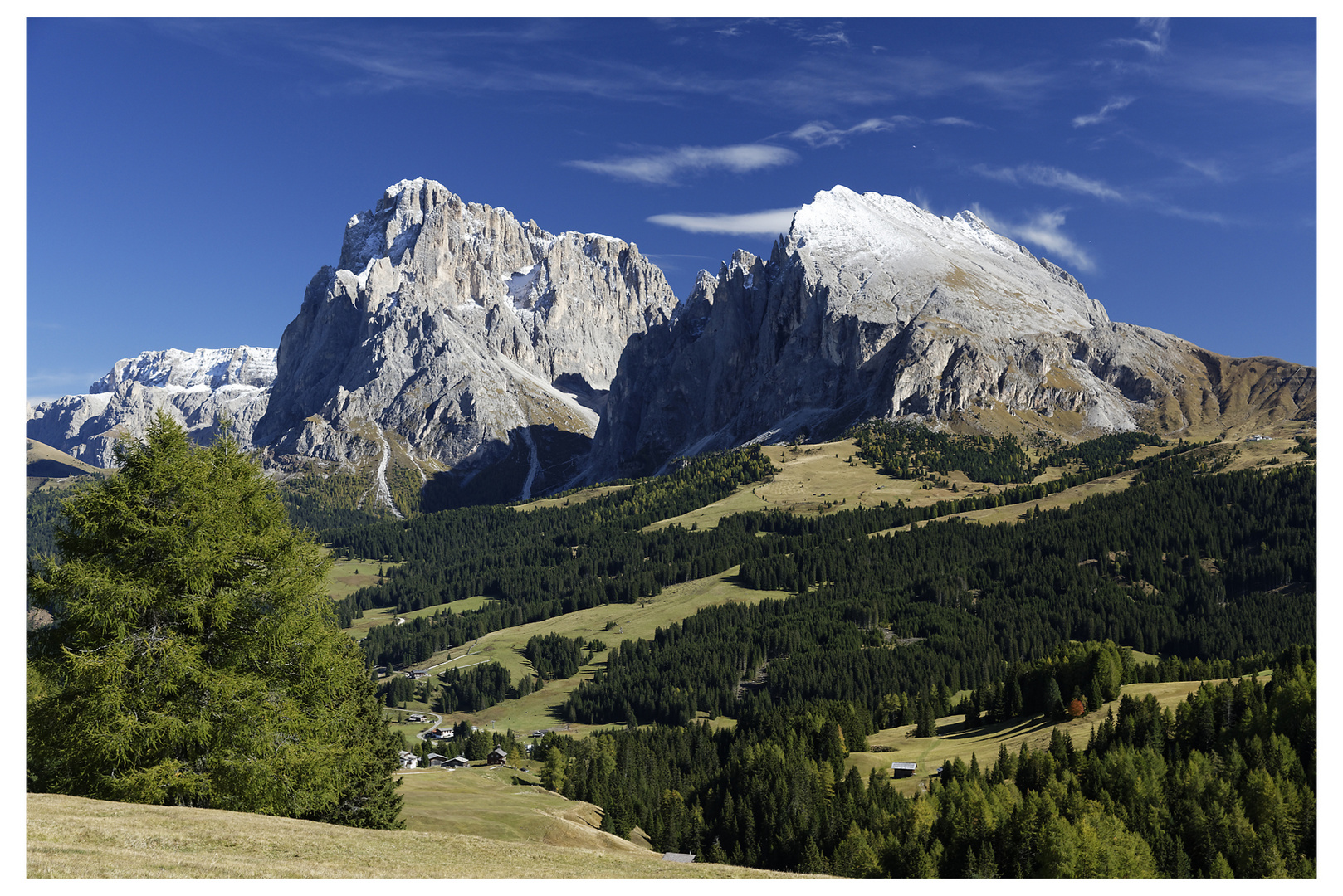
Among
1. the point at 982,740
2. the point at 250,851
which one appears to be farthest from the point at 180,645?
the point at 982,740

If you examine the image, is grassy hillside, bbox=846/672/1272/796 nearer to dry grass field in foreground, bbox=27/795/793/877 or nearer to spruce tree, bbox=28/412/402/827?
dry grass field in foreground, bbox=27/795/793/877

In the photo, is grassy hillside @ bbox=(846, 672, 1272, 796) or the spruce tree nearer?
the spruce tree

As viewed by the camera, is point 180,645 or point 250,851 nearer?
point 250,851

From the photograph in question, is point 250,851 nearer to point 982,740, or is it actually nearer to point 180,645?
point 180,645

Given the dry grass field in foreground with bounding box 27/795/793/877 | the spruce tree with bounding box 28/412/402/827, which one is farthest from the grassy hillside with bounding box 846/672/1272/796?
the spruce tree with bounding box 28/412/402/827

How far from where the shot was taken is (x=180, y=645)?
27.3 m

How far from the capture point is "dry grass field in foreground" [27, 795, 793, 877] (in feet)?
69.9

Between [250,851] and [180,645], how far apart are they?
289 inches

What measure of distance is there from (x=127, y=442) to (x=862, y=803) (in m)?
93.8

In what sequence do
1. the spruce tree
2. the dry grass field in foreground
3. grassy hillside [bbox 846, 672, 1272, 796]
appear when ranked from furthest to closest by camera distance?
1. grassy hillside [bbox 846, 672, 1272, 796]
2. the spruce tree
3. the dry grass field in foreground

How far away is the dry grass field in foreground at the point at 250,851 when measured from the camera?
69.9 ft

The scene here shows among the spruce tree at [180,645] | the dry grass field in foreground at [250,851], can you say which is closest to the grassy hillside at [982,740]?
the dry grass field in foreground at [250,851]

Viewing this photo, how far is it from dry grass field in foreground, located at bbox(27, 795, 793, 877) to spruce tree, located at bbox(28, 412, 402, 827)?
1.62 m
